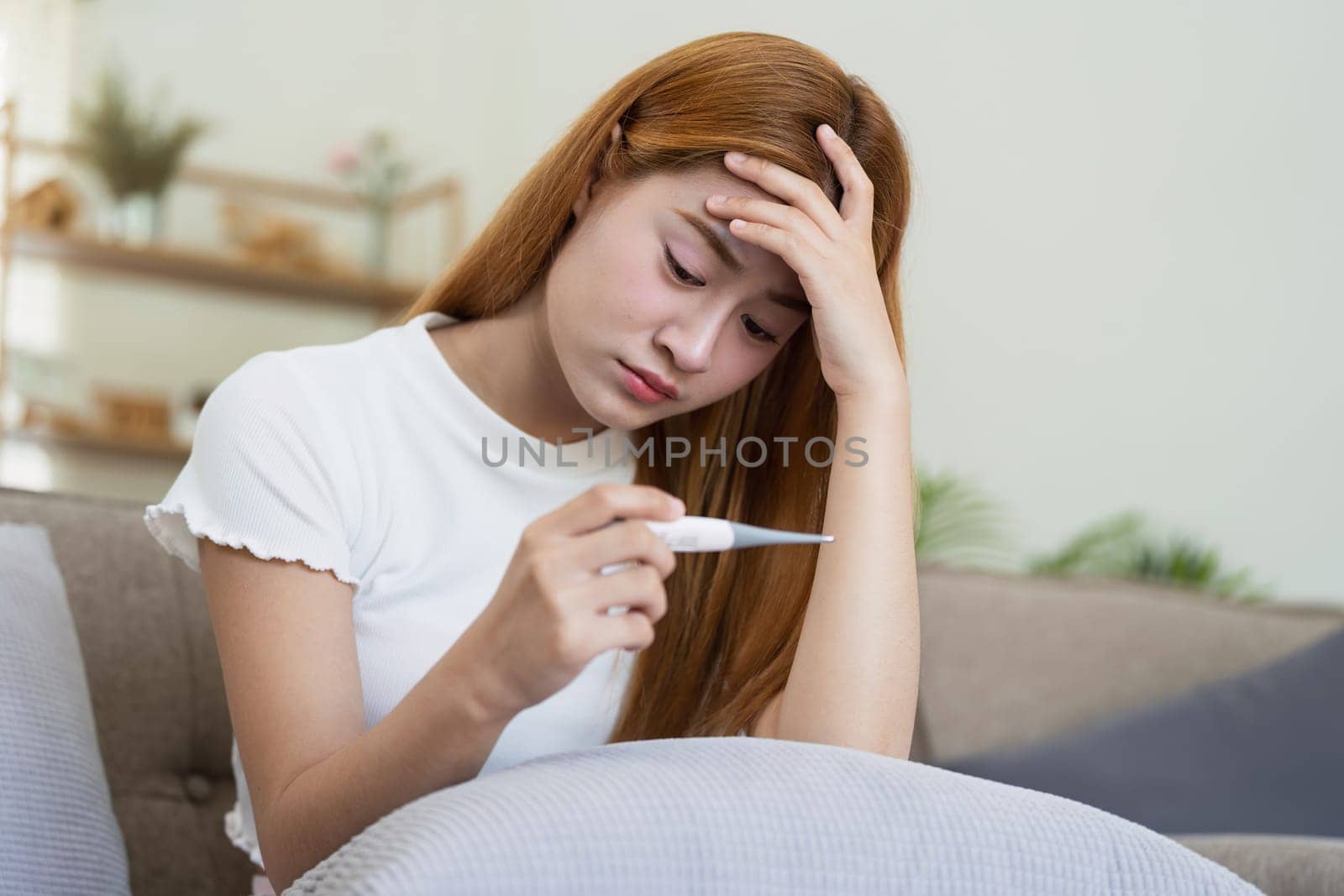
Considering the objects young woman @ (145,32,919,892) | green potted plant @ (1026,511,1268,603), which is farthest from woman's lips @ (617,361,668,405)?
green potted plant @ (1026,511,1268,603)

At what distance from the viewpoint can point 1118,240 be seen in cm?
329

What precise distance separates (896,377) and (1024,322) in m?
2.35

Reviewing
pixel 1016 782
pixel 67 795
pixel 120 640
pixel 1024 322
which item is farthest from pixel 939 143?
pixel 67 795

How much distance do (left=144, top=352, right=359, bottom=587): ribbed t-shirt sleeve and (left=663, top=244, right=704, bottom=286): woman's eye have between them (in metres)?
0.34

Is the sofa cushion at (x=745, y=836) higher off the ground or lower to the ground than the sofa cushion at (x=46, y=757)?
higher

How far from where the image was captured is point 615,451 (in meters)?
1.41

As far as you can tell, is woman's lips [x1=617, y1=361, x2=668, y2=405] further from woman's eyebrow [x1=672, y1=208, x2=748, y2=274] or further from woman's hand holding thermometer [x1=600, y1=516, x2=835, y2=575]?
woman's hand holding thermometer [x1=600, y1=516, x2=835, y2=575]

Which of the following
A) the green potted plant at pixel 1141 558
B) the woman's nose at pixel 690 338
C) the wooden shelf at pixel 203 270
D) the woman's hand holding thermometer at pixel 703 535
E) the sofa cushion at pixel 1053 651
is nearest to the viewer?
the woman's hand holding thermometer at pixel 703 535

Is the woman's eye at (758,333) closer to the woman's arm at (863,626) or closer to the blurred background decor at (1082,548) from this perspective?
the woman's arm at (863,626)

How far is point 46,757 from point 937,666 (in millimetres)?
1212

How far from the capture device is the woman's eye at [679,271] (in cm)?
112

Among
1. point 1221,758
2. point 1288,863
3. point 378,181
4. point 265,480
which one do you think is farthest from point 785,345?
point 378,181

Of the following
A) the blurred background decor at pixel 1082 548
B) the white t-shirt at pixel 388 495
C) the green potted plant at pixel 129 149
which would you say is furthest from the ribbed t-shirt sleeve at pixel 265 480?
the green potted plant at pixel 129 149

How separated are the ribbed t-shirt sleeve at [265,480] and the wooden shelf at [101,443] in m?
3.21
